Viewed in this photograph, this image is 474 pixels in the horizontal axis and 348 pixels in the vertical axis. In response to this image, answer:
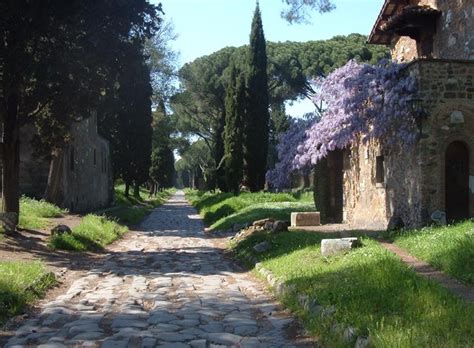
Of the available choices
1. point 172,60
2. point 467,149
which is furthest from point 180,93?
point 467,149

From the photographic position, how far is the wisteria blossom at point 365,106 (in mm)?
13539

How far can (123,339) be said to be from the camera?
641cm

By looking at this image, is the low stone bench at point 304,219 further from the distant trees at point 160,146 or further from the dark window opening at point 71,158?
the distant trees at point 160,146

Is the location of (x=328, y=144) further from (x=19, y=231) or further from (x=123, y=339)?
(x=123, y=339)

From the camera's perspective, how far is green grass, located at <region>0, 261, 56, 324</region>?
773 centimetres

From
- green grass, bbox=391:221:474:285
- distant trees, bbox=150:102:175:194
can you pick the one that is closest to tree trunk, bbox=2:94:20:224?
green grass, bbox=391:221:474:285

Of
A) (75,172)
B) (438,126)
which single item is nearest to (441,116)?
(438,126)

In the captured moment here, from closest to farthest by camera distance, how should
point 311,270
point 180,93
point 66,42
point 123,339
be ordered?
point 123,339, point 311,270, point 66,42, point 180,93

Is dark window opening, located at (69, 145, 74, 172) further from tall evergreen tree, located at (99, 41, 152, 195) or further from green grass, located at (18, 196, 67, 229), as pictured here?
tall evergreen tree, located at (99, 41, 152, 195)

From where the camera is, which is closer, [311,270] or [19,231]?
[311,270]

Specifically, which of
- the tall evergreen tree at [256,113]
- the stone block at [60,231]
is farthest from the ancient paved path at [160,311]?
the tall evergreen tree at [256,113]

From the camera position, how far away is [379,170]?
53.4 feet

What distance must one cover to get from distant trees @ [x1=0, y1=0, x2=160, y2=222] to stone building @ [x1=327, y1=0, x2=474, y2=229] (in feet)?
25.0

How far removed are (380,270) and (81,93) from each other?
11.0 metres
